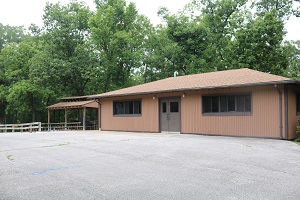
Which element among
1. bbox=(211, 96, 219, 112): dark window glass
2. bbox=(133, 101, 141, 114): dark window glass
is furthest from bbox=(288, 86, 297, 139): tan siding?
bbox=(133, 101, 141, 114): dark window glass

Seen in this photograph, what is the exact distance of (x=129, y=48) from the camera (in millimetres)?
32219

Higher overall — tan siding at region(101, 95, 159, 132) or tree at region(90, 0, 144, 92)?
tree at region(90, 0, 144, 92)

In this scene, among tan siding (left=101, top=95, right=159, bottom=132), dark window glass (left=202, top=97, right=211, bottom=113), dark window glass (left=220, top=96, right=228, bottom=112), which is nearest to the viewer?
dark window glass (left=220, top=96, right=228, bottom=112)

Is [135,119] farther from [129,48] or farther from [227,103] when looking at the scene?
[129,48]

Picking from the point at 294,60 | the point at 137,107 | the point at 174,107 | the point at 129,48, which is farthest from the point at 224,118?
the point at 294,60

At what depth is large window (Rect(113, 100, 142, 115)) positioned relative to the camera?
1735 centimetres

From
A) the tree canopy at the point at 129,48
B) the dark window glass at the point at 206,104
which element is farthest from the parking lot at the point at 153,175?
the tree canopy at the point at 129,48

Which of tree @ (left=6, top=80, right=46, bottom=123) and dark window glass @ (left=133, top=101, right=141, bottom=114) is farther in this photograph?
tree @ (left=6, top=80, right=46, bottom=123)

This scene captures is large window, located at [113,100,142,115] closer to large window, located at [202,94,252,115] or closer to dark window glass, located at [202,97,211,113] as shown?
dark window glass, located at [202,97,211,113]

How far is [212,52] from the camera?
28703 millimetres

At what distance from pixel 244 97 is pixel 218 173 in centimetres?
795

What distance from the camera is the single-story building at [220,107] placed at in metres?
11.9

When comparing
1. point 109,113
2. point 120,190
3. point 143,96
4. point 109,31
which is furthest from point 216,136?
point 109,31

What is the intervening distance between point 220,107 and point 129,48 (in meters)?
20.3
